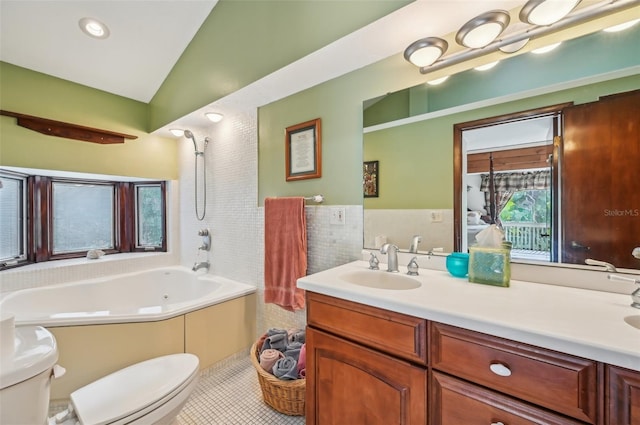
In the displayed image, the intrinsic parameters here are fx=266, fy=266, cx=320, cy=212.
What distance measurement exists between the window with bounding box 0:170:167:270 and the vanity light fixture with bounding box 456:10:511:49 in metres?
3.14

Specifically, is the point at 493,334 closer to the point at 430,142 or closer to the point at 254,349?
the point at 430,142

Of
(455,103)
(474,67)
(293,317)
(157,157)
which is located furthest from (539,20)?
(157,157)

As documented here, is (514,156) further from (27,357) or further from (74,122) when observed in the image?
(74,122)

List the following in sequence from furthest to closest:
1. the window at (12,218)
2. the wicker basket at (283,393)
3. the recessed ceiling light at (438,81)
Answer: the window at (12,218) → the wicker basket at (283,393) → the recessed ceiling light at (438,81)

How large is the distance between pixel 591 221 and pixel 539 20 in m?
0.81

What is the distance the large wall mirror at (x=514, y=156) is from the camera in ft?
3.31

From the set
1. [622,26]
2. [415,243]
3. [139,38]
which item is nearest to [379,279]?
[415,243]

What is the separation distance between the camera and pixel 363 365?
40.9 inches

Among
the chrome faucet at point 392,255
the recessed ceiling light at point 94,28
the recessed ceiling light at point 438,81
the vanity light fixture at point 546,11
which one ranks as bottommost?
the chrome faucet at point 392,255

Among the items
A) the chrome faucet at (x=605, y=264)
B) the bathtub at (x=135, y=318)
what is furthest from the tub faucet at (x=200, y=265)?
the chrome faucet at (x=605, y=264)

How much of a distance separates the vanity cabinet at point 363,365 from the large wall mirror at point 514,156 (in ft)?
1.88

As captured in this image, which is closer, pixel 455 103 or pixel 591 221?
pixel 591 221

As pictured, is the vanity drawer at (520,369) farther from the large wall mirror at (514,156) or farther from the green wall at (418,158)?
the green wall at (418,158)

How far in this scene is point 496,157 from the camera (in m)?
1.25
